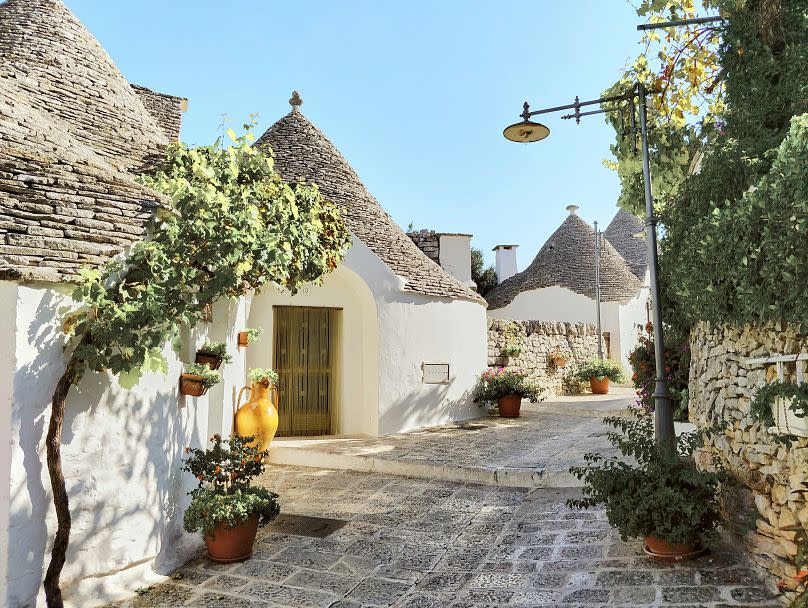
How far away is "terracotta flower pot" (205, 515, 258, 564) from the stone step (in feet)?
10.2

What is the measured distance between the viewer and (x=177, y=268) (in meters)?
4.39

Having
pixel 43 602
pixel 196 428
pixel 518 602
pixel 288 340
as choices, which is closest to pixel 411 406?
pixel 288 340

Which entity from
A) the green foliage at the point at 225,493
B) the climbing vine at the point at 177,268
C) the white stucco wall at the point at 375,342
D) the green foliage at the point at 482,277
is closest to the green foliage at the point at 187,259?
the climbing vine at the point at 177,268

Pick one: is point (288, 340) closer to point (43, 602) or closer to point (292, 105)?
point (292, 105)

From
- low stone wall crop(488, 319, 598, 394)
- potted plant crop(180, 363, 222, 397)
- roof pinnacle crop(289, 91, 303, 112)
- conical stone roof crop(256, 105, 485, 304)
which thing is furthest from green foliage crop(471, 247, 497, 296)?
potted plant crop(180, 363, 222, 397)

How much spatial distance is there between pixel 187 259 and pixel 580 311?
19559 mm

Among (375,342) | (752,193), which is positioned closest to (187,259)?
(752,193)

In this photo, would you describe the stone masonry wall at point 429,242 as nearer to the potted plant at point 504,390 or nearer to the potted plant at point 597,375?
the potted plant at point 504,390

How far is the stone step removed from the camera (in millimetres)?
6848

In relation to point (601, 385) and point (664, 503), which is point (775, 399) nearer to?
point (664, 503)

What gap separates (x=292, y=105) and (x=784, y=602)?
40.6 feet

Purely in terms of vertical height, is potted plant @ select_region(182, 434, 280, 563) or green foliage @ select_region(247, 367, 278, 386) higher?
green foliage @ select_region(247, 367, 278, 386)

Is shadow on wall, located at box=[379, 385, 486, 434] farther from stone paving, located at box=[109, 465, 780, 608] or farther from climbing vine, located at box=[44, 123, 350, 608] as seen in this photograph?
climbing vine, located at box=[44, 123, 350, 608]

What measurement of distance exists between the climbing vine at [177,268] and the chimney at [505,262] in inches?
769
